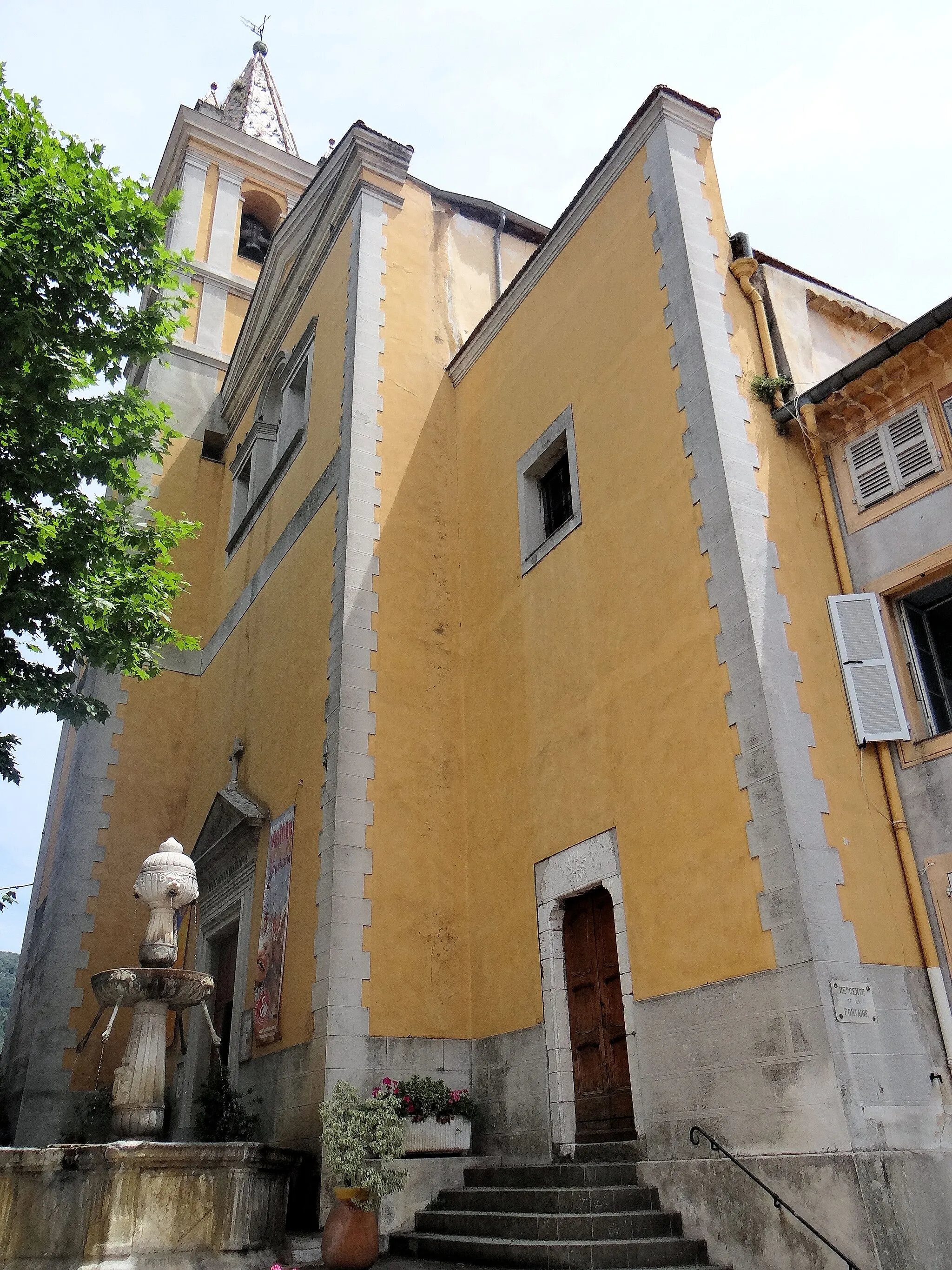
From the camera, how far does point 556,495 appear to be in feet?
35.8

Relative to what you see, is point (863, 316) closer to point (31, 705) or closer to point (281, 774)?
point (281, 774)

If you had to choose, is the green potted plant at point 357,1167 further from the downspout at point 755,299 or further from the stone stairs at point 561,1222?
the downspout at point 755,299

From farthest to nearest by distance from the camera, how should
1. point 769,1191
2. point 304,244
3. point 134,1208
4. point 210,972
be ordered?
point 304,244, point 210,972, point 134,1208, point 769,1191

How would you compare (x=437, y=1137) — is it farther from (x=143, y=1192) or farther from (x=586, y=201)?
(x=586, y=201)

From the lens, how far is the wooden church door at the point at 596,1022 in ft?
26.1

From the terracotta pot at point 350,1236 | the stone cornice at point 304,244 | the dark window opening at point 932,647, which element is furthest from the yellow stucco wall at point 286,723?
the dark window opening at point 932,647

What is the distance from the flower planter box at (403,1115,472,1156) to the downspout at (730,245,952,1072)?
13.9 feet

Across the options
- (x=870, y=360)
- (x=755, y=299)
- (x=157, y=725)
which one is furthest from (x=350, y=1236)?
(x=157, y=725)

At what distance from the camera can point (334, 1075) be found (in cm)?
870

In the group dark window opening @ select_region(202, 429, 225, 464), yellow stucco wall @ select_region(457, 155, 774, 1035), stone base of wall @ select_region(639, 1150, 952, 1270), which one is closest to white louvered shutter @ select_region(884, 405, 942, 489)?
yellow stucco wall @ select_region(457, 155, 774, 1035)

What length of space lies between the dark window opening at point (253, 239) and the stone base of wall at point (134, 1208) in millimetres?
19234

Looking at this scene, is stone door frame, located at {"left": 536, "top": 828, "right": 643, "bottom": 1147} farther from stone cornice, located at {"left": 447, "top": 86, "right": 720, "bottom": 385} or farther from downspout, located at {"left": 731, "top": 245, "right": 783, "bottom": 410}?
stone cornice, located at {"left": 447, "top": 86, "right": 720, "bottom": 385}

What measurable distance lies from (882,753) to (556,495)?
4679mm

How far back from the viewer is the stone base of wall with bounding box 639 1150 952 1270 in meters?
5.52
